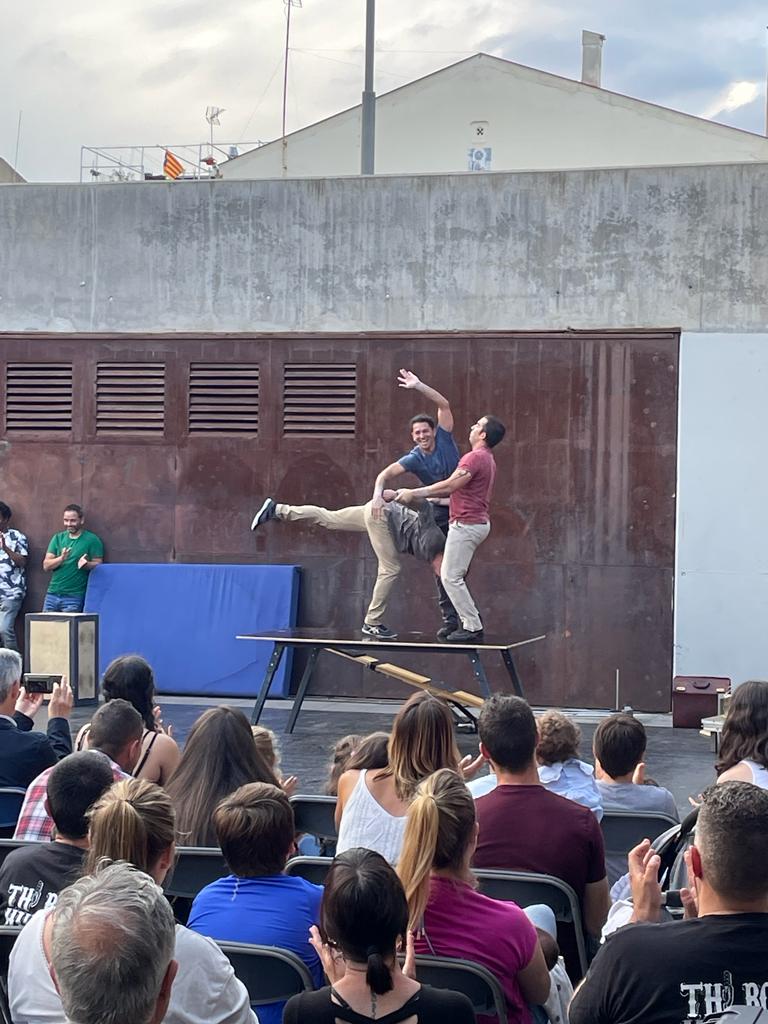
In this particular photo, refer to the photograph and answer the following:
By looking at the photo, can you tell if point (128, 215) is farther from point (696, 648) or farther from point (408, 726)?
point (408, 726)

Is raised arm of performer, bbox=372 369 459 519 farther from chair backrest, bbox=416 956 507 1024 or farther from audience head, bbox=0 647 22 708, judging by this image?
chair backrest, bbox=416 956 507 1024

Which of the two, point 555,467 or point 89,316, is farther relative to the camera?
point 89,316

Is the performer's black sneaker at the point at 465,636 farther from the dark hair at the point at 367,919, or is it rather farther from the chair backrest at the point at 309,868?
the dark hair at the point at 367,919

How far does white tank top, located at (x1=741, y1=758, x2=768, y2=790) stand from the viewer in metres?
4.48

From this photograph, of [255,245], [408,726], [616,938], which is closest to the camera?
[616,938]

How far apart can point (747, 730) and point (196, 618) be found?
8.56 m

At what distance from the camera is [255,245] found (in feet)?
42.4

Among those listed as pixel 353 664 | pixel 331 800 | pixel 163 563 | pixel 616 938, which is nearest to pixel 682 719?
pixel 353 664

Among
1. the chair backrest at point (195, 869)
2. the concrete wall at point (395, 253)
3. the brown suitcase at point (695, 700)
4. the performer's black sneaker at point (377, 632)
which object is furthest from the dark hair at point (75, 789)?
the concrete wall at point (395, 253)

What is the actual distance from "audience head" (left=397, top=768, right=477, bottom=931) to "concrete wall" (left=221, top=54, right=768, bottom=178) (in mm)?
23050

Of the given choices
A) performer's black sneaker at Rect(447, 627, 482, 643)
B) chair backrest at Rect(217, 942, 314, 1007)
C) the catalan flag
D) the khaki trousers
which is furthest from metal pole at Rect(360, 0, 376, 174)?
chair backrest at Rect(217, 942, 314, 1007)

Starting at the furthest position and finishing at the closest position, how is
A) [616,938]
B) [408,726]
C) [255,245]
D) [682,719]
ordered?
[255,245]
[682,719]
[408,726]
[616,938]

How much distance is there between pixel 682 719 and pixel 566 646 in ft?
4.41

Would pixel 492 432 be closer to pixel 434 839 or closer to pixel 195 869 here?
pixel 195 869
